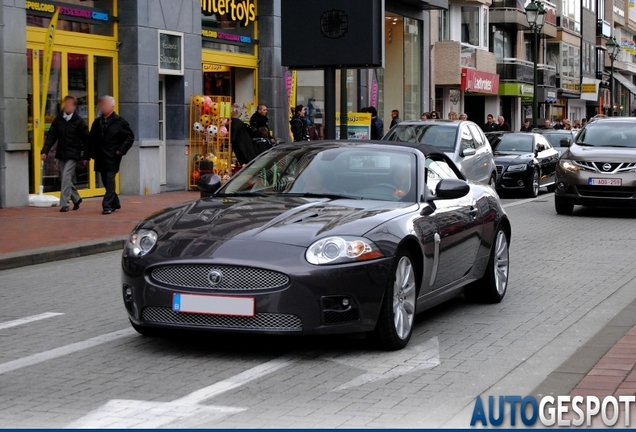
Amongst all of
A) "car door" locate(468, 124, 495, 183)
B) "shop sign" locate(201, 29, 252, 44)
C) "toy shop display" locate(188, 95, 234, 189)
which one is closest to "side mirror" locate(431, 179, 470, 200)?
"car door" locate(468, 124, 495, 183)

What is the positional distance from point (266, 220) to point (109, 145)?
36.9 feet

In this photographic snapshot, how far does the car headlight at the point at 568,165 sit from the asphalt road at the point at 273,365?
8885 millimetres

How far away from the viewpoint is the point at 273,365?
7.19 meters

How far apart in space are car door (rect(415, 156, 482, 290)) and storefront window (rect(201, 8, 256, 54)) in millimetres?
17374

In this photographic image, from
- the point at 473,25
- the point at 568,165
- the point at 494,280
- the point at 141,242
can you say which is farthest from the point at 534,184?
the point at 473,25

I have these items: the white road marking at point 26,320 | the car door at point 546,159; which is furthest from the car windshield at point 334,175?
the car door at point 546,159

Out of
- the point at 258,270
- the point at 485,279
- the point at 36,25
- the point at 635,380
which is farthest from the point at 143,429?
the point at 36,25

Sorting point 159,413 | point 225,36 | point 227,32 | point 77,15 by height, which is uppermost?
point 227,32

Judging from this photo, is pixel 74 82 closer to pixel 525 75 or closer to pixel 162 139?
pixel 162 139

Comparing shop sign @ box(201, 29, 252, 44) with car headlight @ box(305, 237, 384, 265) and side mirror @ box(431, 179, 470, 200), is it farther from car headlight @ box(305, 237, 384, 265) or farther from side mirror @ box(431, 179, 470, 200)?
car headlight @ box(305, 237, 384, 265)

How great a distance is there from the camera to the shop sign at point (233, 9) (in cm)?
2612

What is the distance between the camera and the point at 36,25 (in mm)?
20391

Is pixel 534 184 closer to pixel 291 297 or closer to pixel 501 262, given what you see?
pixel 501 262

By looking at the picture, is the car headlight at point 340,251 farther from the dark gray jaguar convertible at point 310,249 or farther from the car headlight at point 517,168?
the car headlight at point 517,168
